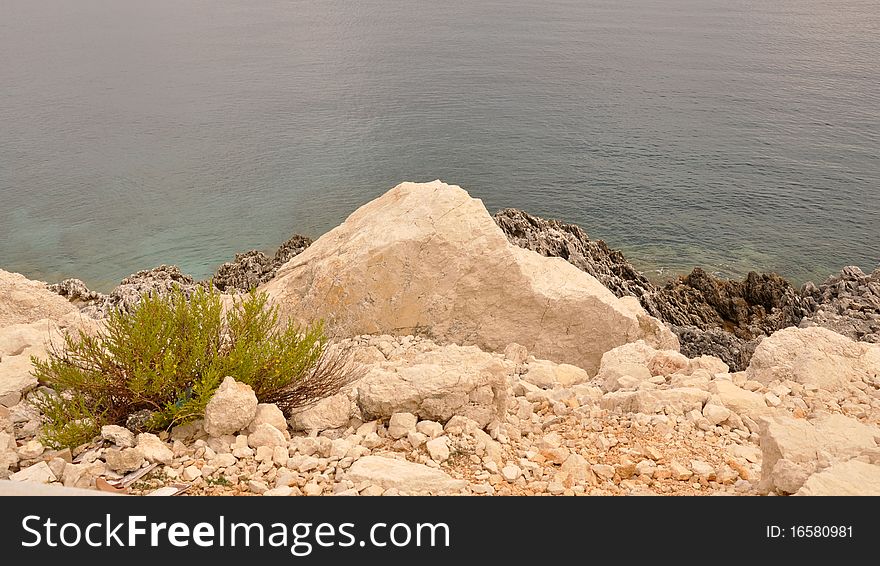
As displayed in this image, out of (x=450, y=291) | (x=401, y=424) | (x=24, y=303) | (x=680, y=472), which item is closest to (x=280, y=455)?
(x=401, y=424)

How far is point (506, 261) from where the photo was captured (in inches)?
423

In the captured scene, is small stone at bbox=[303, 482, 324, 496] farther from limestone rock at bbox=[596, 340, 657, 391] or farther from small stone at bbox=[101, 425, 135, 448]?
limestone rock at bbox=[596, 340, 657, 391]

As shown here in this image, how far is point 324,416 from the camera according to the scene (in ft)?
21.9

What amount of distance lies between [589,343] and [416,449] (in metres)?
5.51

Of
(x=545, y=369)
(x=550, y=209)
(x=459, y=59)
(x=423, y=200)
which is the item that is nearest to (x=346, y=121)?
(x=550, y=209)

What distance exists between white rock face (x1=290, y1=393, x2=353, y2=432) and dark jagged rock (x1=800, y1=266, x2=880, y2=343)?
1306 cm

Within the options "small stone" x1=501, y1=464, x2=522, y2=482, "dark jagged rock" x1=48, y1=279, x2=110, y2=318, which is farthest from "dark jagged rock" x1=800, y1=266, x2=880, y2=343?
"dark jagged rock" x1=48, y1=279, x2=110, y2=318

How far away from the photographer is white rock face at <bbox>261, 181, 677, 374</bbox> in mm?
10305

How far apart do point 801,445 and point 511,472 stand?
2.34m

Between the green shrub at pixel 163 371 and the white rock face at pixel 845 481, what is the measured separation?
4.76m

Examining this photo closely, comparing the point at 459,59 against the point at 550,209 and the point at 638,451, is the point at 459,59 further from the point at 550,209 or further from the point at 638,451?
the point at 638,451

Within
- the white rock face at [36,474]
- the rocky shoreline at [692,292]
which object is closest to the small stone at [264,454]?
the white rock face at [36,474]

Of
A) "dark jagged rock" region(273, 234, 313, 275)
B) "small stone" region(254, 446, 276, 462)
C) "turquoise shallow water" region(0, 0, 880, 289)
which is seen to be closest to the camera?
"small stone" region(254, 446, 276, 462)

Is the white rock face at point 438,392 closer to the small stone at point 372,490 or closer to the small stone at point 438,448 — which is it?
the small stone at point 438,448
